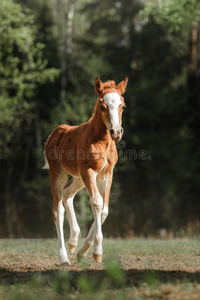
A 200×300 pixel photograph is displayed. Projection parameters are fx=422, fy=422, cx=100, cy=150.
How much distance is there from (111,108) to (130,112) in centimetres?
1648

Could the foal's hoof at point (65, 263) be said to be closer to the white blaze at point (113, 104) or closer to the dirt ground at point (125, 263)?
the dirt ground at point (125, 263)

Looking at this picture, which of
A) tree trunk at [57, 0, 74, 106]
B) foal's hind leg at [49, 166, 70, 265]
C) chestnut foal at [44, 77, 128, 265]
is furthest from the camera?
tree trunk at [57, 0, 74, 106]

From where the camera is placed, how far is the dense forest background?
2208cm

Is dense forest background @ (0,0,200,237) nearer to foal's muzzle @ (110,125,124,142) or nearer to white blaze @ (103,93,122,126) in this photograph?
white blaze @ (103,93,122,126)

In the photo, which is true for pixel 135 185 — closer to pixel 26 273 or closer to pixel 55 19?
pixel 55 19

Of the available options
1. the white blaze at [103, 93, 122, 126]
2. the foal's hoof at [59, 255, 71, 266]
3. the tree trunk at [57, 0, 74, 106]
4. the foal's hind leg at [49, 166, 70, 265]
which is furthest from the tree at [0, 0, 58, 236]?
the foal's hoof at [59, 255, 71, 266]

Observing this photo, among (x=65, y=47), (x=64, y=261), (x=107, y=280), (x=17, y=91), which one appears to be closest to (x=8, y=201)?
(x=17, y=91)

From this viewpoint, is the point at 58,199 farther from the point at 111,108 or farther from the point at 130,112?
the point at 130,112

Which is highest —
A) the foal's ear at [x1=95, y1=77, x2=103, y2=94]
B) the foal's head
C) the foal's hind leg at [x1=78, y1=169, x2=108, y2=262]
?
the foal's ear at [x1=95, y1=77, x2=103, y2=94]

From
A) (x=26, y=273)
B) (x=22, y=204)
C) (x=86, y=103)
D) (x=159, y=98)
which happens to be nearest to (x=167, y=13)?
(x=86, y=103)

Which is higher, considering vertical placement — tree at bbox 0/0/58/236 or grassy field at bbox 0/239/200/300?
tree at bbox 0/0/58/236

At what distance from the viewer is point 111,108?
6086 mm

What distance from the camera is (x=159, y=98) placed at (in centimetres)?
2300

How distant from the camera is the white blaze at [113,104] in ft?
19.7
